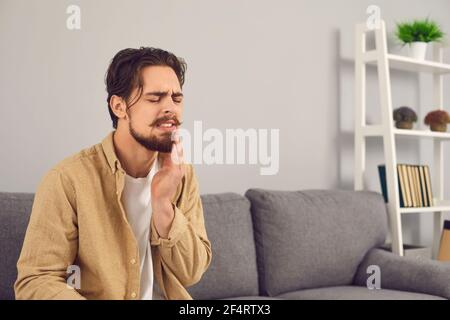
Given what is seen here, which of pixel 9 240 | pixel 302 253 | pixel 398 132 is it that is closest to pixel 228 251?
pixel 302 253

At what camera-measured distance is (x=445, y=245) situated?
9.37 ft

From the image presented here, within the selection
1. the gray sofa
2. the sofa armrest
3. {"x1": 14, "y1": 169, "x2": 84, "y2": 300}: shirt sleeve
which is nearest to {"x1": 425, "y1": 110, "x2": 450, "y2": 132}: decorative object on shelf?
the gray sofa

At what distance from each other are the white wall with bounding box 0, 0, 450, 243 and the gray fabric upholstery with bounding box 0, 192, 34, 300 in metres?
0.33

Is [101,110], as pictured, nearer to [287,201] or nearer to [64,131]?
[64,131]

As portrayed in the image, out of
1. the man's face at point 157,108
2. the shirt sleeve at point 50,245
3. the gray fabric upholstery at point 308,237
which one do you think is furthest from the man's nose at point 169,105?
the gray fabric upholstery at point 308,237

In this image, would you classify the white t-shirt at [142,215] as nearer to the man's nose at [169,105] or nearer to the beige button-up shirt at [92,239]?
the beige button-up shirt at [92,239]

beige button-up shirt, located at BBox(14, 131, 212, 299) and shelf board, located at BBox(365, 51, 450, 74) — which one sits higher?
shelf board, located at BBox(365, 51, 450, 74)

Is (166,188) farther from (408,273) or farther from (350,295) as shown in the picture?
(408,273)

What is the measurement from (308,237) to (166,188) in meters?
1.19

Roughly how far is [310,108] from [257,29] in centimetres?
42

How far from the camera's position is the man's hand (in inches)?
42.9

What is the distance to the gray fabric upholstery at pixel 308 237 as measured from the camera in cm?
213

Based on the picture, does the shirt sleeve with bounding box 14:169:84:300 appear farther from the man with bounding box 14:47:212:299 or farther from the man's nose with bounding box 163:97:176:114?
the man's nose with bounding box 163:97:176:114

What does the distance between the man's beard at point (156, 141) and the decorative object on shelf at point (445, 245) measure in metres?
2.08
